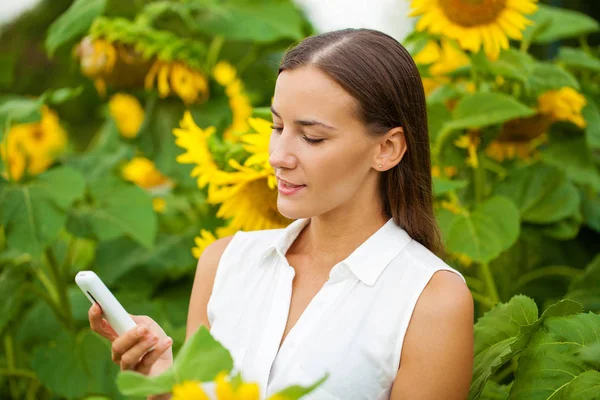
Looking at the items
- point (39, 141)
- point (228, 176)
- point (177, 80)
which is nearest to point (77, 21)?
point (177, 80)

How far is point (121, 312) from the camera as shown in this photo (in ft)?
3.23

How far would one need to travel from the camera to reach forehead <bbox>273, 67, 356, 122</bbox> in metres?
1.02

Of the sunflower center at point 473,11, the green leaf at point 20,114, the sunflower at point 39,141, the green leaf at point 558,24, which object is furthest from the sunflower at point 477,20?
the sunflower at point 39,141

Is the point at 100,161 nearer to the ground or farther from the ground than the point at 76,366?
farther from the ground

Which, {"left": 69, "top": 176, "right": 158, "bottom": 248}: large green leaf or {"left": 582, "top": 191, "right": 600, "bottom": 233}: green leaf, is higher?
{"left": 69, "top": 176, "right": 158, "bottom": 248}: large green leaf

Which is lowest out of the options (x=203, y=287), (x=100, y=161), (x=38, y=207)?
(x=100, y=161)

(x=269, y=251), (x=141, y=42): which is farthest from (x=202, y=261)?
(x=141, y=42)

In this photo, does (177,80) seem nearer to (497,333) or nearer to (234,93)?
(234,93)

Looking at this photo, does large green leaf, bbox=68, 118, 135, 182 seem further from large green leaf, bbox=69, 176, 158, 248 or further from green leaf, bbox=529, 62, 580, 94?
green leaf, bbox=529, 62, 580, 94

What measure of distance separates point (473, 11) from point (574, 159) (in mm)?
464

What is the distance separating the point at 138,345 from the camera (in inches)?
38.0

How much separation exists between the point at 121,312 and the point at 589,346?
56 centimetres

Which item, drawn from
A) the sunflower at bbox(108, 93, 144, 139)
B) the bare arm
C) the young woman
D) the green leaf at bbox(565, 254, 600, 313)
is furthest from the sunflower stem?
the sunflower at bbox(108, 93, 144, 139)

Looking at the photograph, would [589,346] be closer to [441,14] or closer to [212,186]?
[212,186]
